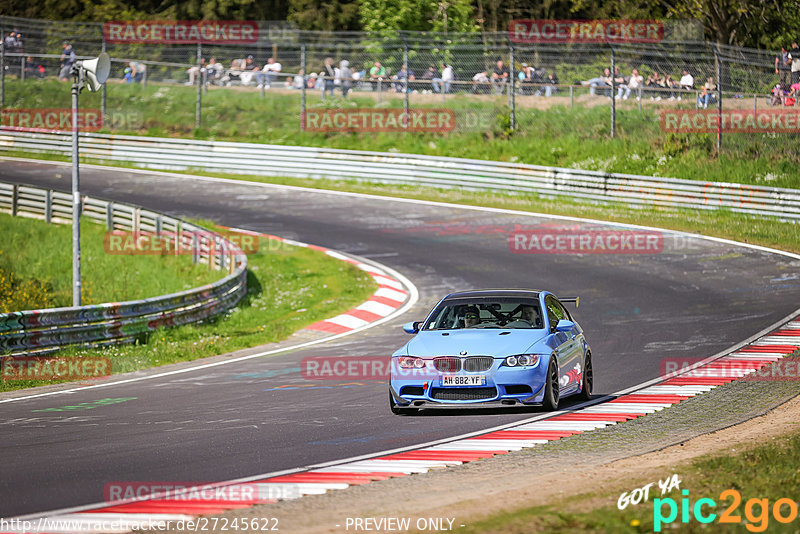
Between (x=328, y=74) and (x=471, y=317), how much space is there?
26442mm

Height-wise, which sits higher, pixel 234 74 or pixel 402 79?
pixel 234 74

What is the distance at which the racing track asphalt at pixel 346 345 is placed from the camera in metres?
9.27

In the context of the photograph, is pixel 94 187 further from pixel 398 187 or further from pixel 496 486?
pixel 496 486

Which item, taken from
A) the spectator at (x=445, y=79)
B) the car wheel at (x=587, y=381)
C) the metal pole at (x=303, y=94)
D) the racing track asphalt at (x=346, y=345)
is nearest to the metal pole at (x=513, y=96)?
the spectator at (x=445, y=79)

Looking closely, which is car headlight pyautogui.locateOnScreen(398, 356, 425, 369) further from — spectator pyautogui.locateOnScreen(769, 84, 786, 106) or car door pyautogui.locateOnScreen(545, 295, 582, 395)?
spectator pyautogui.locateOnScreen(769, 84, 786, 106)

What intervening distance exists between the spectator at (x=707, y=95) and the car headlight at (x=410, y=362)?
21834 millimetres

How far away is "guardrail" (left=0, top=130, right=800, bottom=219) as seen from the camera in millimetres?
28203

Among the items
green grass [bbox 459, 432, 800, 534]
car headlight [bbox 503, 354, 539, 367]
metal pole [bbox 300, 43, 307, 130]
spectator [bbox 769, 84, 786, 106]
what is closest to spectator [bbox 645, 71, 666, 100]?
spectator [bbox 769, 84, 786, 106]

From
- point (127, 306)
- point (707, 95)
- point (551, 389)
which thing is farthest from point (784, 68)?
point (551, 389)

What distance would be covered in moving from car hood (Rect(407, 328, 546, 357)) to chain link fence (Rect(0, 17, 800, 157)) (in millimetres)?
20007

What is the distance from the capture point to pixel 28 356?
15570mm

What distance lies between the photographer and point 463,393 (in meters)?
10.8

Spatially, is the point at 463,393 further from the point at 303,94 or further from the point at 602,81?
the point at 303,94

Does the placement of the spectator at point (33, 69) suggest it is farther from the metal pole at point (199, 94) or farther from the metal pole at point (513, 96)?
the metal pole at point (513, 96)
